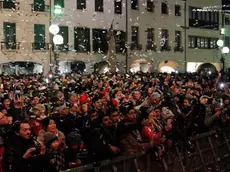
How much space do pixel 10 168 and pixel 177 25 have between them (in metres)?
37.6

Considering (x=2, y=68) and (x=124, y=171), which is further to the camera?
(x=2, y=68)

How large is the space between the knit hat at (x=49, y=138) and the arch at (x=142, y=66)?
30.1 metres

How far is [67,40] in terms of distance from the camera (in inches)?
1320

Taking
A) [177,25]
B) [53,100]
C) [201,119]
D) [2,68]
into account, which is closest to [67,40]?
[2,68]

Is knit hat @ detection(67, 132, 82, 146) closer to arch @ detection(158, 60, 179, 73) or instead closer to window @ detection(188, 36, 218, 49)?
arch @ detection(158, 60, 179, 73)

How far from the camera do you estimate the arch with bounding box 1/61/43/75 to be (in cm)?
2980

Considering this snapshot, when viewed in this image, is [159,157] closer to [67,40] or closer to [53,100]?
[53,100]

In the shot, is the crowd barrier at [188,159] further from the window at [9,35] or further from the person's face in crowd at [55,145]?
the window at [9,35]

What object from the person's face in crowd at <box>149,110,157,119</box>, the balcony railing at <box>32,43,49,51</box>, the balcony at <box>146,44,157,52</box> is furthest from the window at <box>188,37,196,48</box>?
the person's face in crowd at <box>149,110,157,119</box>

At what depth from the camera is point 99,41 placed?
3519cm

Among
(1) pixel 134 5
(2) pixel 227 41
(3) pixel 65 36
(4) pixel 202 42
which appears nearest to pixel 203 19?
(4) pixel 202 42

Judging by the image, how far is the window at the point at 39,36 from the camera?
3148cm

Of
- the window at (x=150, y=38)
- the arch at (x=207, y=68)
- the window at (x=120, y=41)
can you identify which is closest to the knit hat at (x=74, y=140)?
the window at (x=120, y=41)

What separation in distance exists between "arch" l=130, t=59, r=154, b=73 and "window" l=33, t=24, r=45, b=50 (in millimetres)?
8297
